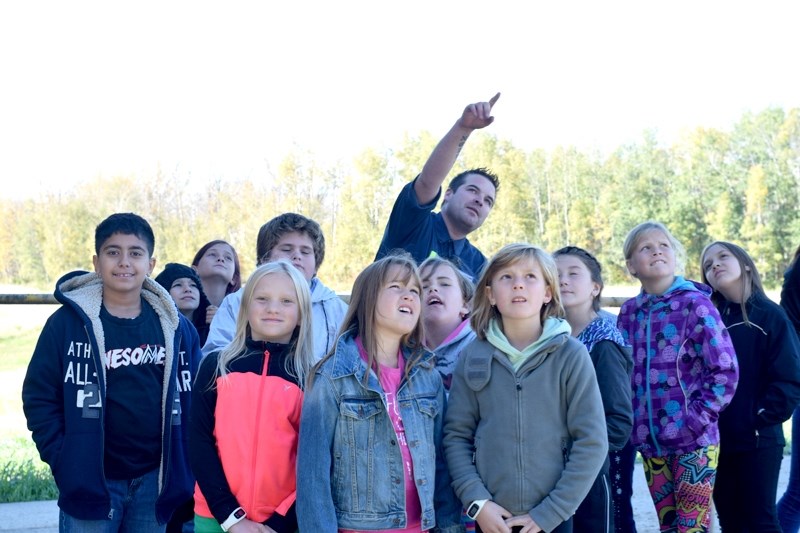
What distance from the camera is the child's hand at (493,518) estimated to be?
2670 mm

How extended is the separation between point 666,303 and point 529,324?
1.11m

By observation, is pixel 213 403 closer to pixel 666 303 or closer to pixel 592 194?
pixel 666 303

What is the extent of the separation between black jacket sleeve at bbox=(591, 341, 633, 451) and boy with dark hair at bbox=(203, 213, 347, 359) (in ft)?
3.66

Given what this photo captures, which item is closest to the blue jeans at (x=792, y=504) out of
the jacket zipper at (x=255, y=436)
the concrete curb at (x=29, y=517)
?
the jacket zipper at (x=255, y=436)

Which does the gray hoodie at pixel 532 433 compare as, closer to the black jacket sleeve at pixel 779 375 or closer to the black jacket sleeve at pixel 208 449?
the black jacket sleeve at pixel 208 449

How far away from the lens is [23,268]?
29.2m

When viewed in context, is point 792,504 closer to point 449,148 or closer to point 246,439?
point 449,148

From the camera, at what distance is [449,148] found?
3875mm

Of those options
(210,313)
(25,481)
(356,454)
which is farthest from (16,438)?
(356,454)

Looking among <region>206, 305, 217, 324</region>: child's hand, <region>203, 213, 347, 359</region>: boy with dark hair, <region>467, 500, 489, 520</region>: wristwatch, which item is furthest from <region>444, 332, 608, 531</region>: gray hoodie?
<region>206, 305, 217, 324</region>: child's hand

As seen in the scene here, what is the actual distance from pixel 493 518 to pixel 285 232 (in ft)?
5.24

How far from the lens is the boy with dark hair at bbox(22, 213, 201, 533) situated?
2959mm

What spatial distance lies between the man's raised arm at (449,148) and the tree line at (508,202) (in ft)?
59.7

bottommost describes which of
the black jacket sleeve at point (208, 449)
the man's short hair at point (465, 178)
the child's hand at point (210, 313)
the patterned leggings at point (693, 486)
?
the patterned leggings at point (693, 486)
